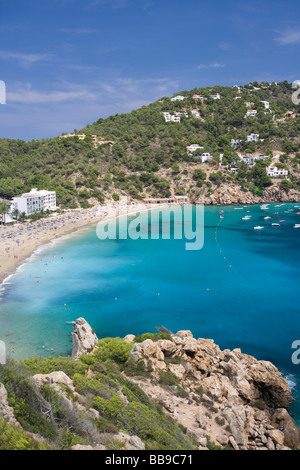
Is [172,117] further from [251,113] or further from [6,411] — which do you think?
[6,411]

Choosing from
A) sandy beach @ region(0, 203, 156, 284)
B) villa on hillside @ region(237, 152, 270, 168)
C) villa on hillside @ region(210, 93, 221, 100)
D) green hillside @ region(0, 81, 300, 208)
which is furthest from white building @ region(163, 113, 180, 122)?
sandy beach @ region(0, 203, 156, 284)

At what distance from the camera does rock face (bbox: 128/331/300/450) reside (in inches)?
448

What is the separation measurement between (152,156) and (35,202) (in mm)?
38806

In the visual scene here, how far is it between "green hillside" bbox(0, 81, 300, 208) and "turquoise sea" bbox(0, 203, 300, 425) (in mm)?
28981

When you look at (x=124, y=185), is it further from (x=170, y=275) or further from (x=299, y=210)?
(x=170, y=275)

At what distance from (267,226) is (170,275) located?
2757cm

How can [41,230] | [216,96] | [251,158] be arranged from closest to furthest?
[41,230] → [251,158] → [216,96]

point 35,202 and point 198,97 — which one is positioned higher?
point 198,97

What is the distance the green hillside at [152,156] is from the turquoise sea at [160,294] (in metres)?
29.0

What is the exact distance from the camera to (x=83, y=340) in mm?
16094

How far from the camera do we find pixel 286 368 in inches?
669

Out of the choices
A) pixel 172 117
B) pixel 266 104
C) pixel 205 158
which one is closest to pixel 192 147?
pixel 205 158

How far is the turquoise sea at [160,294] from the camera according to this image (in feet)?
64.7

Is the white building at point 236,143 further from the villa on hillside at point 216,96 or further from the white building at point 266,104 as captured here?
the villa on hillside at point 216,96
